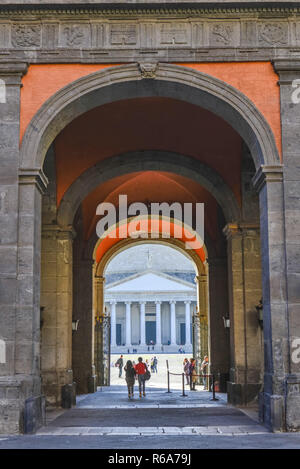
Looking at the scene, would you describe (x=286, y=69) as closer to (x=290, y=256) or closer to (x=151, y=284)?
(x=290, y=256)

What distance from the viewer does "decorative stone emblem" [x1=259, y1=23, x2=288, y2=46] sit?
11.4 metres

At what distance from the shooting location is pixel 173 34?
37.7 feet

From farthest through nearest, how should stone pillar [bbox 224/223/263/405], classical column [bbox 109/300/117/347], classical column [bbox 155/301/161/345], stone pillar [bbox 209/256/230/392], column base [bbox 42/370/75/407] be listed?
1. classical column [bbox 109/300/117/347]
2. classical column [bbox 155/301/161/345]
3. stone pillar [bbox 209/256/230/392]
4. stone pillar [bbox 224/223/263/405]
5. column base [bbox 42/370/75/407]

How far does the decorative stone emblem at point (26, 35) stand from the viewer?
11.4 m

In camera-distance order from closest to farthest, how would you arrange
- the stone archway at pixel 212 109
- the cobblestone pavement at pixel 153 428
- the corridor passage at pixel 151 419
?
the cobblestone pavement at pixel 153 428 → the corridor passage at pixel 151 419 → the stone archway at pixel 212 109

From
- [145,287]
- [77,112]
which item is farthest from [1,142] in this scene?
[145,287]

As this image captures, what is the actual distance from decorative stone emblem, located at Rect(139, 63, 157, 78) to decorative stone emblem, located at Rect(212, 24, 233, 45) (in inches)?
49.5

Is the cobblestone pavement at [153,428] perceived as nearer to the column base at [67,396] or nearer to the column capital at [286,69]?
the column base at [67,396]

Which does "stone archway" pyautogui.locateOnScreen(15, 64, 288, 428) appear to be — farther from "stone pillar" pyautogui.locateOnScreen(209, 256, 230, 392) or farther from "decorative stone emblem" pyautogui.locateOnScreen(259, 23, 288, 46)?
"stone pillar" pyautogui.locateOnScreen(209, 256, 230, 392)

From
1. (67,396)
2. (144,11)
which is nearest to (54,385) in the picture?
(67,396)

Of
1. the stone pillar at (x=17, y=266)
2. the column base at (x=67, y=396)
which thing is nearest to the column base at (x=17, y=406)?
the stone pillar at (x=17, y=266)

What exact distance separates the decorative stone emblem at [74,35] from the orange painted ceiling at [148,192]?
8724 millimetres

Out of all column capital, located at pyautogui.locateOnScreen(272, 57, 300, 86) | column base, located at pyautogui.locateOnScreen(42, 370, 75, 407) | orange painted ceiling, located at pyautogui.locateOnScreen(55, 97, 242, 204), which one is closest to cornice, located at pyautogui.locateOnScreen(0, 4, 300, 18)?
column capital, located at pyautogui.locateOnScreen(272, 57, 300, 86)
